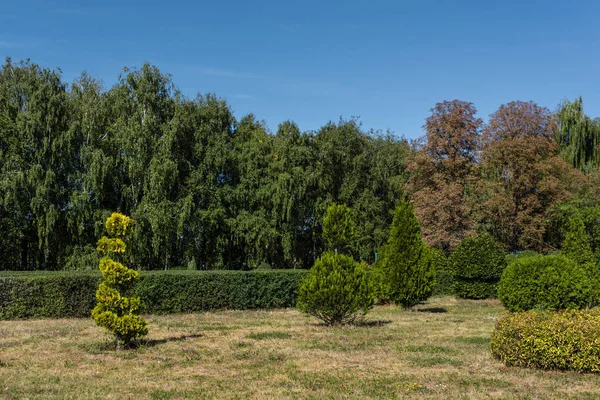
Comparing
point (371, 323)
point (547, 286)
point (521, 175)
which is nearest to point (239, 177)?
point (521, 175)

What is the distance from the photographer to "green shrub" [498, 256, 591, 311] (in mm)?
14969

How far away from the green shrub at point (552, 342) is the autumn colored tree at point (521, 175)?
2293cm

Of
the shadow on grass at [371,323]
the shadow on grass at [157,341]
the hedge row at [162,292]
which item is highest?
the hedge row at [162,292]

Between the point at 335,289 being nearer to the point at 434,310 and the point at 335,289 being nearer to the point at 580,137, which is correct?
the point at 434,310

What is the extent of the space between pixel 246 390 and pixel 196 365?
1951 mm

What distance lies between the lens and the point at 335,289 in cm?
1285

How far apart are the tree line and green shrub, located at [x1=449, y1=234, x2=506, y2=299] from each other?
809 cm

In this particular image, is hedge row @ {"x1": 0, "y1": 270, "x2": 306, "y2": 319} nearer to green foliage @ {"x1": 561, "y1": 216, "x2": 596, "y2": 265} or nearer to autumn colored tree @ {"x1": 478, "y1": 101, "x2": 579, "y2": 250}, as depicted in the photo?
green foliage @ {"x1": 561, "y1": 216, "x2": 596, "y2": 265}

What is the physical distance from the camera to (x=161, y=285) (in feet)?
53.6

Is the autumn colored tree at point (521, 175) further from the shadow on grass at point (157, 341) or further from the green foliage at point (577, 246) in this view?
the shadow on grass at point (157, 341)

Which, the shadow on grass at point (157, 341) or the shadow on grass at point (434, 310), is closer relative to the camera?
the shadow on grass at point (157, 341)

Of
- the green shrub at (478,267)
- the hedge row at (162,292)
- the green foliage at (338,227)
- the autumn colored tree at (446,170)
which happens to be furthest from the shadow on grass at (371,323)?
the autumn colored tree at (446,170)

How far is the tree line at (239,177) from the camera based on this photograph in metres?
24.6

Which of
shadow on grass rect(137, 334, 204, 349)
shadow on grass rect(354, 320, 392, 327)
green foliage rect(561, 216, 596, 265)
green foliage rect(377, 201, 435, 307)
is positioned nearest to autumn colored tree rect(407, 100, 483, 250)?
green foliage rect(561, 216, 596, 265)
